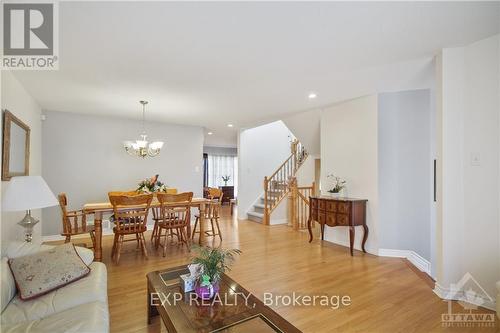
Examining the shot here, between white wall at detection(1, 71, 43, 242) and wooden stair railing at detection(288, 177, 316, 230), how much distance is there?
15.2ft

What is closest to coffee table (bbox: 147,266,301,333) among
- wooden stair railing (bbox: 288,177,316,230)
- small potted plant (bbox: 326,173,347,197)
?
small potted plant (bbox: 326,173,347,197)

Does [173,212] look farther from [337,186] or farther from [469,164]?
[469,164]

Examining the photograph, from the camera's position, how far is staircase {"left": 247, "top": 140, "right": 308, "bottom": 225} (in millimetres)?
6258

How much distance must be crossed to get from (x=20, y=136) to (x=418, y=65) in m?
4.96

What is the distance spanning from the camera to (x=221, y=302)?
5.20 feet

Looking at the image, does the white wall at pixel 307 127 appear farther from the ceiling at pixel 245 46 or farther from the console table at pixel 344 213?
the console table at pixel 344 213

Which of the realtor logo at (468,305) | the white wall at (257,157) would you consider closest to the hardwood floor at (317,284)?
the realtor logo at (468,305)

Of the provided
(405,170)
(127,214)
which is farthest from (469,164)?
(127,214)

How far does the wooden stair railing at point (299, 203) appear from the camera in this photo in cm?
556

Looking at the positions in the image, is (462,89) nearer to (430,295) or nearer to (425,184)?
(425,184)

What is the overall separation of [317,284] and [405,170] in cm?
222

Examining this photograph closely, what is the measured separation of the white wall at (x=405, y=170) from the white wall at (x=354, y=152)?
0.33 feet

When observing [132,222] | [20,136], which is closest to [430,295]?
[132,222]

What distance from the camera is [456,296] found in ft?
7.88
